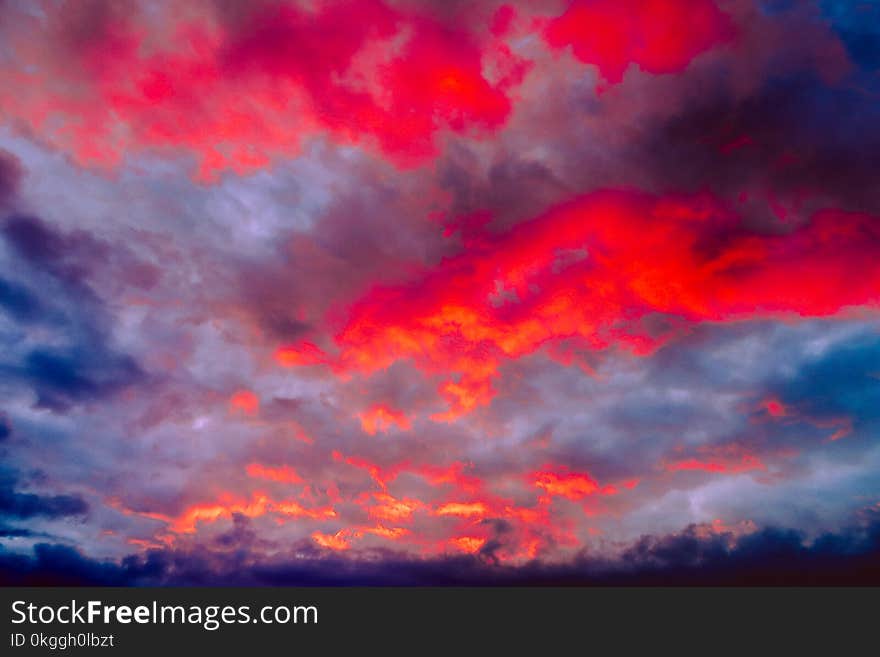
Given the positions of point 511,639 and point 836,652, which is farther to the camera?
point 511,639

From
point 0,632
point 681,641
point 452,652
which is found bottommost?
point 681,641

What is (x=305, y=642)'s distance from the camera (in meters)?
156

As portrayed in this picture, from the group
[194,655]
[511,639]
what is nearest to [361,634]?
[511,639]

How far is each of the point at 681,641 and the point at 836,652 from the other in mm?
37173

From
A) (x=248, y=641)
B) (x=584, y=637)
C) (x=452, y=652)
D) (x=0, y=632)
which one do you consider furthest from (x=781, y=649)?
(x=0, y=632)

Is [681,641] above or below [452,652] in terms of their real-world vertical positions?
below

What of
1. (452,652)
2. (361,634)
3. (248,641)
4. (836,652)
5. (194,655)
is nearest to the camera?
(194,655)

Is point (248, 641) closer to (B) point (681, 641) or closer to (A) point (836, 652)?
(B) point (681, 641)

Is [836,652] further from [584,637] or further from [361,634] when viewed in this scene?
[361,634]

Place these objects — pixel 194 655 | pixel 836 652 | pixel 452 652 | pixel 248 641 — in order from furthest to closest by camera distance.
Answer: pixel 248 641, pixel 836 652, pixel 452 652, pixel 194 655

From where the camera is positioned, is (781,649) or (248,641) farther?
(248,641)

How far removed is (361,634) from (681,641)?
9452cm

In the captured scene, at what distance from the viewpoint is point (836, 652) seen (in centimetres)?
14138

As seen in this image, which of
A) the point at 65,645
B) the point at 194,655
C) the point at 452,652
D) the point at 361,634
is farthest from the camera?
the point at 361,634
